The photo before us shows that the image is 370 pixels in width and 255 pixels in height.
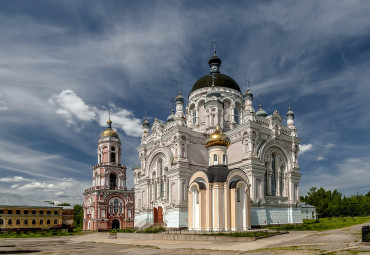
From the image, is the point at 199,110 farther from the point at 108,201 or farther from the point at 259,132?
the point at 108,201

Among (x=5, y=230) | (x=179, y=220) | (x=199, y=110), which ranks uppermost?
(x=199, y=110)

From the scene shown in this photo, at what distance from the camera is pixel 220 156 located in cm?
2777

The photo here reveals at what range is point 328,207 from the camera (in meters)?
56.7

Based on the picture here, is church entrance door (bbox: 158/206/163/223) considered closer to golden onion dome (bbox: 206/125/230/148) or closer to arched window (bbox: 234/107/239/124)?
golden onion dome (bbox: 206/125/230/148)

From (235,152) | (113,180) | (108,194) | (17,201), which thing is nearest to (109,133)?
(113,180)

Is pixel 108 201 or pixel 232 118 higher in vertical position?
pixel 232 118

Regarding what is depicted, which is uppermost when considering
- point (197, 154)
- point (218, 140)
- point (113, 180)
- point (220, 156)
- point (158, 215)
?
point (218, 140)

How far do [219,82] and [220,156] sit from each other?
14.4 metres

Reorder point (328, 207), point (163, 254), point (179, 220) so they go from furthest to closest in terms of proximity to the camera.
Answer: point (328, 207), point (179, 220), point (163, 254)

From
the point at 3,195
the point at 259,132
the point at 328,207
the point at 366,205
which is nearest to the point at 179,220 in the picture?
the point at 259,132

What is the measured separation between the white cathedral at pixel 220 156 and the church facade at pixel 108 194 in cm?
948

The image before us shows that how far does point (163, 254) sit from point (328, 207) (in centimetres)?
4840

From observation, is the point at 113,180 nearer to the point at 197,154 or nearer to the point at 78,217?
the point at 197,154

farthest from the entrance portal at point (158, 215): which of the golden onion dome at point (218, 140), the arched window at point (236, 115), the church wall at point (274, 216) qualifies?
the arched window at point (236, 115)
